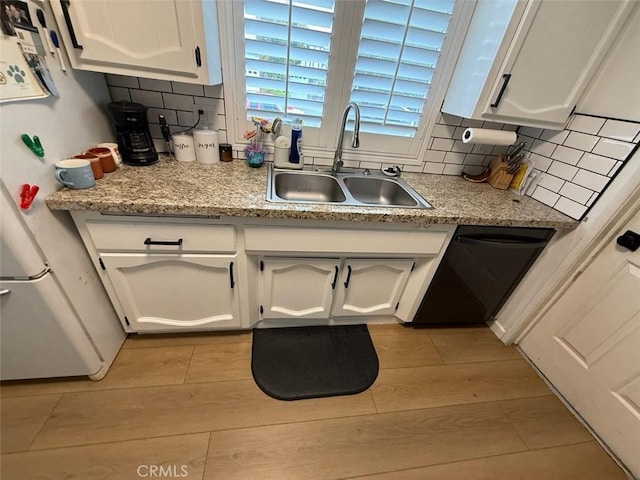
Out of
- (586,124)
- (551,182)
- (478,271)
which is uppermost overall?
(586,124)

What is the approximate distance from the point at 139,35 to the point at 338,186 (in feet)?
3.33

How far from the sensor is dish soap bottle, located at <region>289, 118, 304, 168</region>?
4.52 ft

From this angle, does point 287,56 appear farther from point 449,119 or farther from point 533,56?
point 533,56

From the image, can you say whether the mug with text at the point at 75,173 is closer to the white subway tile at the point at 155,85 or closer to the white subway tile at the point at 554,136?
the white subway tile at the point at 155,85

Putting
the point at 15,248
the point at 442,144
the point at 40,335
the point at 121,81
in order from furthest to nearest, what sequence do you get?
the point at 442,144
the point at 121,81
the point at 40,335
the point at 15,248

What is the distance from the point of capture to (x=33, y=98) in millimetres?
868

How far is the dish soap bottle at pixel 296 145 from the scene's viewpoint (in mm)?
1378

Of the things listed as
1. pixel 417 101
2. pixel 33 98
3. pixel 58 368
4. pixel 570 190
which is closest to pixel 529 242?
pixel 570 190

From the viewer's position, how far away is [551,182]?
1398mm

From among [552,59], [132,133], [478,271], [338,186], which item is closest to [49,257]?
[132,133]

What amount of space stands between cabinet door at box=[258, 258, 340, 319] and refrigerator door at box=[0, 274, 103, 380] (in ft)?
2.52

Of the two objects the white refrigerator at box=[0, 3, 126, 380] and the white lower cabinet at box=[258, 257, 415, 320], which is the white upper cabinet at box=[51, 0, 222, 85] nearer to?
the white refrigerator at box=[0, 3, 126, 380]

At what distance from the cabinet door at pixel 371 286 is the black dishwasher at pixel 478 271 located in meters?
0.18

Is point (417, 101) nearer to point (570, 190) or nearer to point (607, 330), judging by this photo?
point (570, 190)
